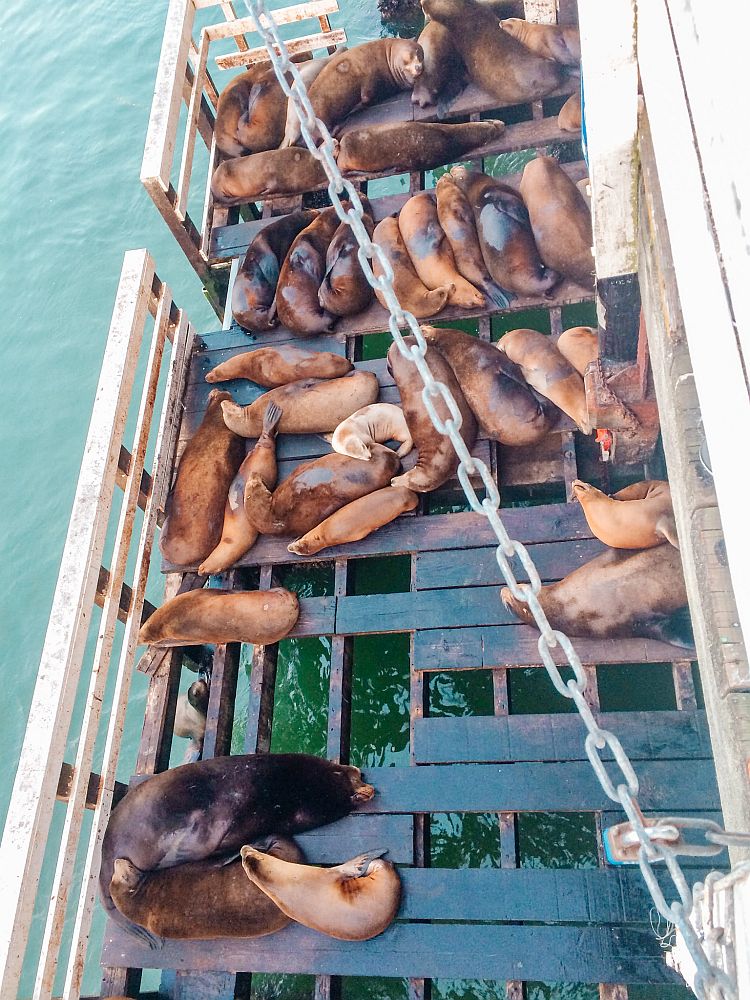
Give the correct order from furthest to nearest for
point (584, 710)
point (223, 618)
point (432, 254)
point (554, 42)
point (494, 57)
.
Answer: point (494, 57) < point (554, 42) < point (432, 254) < point (223, 618) < point (584, 710)

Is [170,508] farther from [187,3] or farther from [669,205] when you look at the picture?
[187,3]

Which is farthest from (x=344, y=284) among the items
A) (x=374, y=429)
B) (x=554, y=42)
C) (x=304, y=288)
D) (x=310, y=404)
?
(x=554, y=42)

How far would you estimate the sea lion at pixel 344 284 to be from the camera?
492cm

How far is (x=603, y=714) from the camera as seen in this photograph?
3.51 m

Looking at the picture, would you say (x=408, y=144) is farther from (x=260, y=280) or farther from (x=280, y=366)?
(x=280, y=366)

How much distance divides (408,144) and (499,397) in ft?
8.19

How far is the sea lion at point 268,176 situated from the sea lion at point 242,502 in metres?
2.11

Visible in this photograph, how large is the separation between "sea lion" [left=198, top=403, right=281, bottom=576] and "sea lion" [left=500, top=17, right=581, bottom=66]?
10.7 feet

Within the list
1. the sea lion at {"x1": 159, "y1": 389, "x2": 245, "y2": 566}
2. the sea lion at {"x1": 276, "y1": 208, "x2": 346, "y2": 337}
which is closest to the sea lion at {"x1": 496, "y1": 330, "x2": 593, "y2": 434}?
the sea lion at {"x1": 276, "y1": 208, "x2": 346, "y2": 337}

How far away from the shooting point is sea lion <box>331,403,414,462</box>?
14.7 feet

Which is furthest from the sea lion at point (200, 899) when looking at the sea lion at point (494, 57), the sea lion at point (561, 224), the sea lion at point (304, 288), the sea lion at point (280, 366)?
the sea lion at point (494, 57)

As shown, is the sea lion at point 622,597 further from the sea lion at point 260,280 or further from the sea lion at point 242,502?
the sea lion at point 260,280

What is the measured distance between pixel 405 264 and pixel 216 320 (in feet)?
12.4

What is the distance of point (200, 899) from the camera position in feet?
11.5
